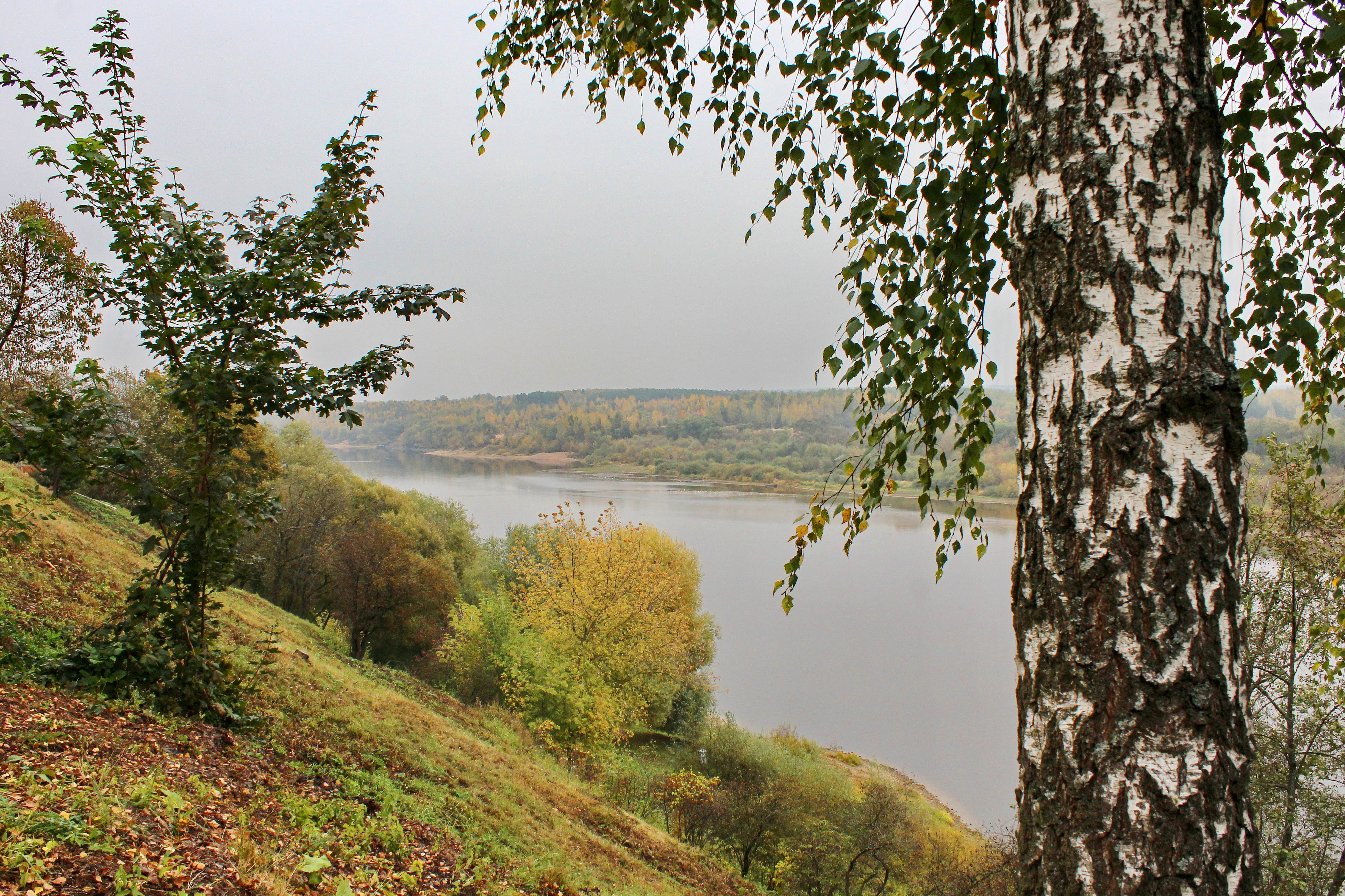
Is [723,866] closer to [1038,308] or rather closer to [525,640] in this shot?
[525,640]

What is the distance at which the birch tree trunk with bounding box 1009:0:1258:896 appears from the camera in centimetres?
99

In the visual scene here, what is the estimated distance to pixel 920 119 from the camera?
5.41ft

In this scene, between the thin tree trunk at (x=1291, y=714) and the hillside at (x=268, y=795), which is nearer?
the hillside at (x=268, y=795)

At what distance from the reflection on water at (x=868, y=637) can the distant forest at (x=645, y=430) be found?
600cm

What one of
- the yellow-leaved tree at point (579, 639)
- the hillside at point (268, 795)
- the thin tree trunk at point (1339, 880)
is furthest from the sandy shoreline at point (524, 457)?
the thin tree trunk at point (1339, 880)

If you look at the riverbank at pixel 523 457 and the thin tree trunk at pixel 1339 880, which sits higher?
the riverbank at pixel 523 457

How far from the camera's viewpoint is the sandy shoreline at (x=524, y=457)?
86062 mm

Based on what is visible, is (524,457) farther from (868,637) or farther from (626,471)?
(868,637)

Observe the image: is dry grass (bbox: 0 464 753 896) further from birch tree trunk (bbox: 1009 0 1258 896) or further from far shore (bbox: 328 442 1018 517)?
far shore (bbox: 328 442 1018 517)

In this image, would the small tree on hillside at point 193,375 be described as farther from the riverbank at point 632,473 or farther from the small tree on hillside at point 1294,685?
the riverbank at point 632,473

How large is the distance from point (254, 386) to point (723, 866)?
9461mm

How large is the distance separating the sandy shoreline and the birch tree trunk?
3291 inches

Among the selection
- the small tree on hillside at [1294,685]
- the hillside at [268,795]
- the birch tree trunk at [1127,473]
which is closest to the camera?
the birch tree trunk at [1127,473]

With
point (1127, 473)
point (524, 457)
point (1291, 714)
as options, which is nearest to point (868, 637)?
point (1291, 714)
